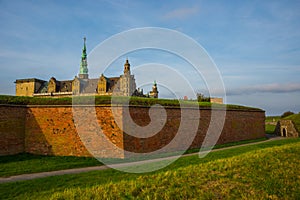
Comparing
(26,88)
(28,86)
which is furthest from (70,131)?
(26,88)

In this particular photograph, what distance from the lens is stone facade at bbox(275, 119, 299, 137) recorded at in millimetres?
31013

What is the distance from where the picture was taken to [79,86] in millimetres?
55406

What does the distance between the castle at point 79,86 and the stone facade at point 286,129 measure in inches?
1001

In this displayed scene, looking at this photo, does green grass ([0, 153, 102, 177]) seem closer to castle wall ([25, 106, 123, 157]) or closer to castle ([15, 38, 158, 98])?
castle wall ([25, 106, 123, 157])

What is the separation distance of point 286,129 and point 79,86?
141ft

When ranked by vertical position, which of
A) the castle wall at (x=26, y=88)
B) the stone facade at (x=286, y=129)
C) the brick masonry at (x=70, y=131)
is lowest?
the stone facade at (x=286, y=129)

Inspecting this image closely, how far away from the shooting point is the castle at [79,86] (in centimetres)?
5275

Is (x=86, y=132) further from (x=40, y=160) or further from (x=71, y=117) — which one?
(x=40, y=160)

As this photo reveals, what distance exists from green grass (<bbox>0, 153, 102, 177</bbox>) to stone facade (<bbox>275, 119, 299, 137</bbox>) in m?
28.9

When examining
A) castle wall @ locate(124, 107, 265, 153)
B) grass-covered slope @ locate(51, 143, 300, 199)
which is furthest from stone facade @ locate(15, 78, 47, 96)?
grass-covered slope @ locate(51, 143, 300, 199)

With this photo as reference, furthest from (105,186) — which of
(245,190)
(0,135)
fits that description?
(0,135)

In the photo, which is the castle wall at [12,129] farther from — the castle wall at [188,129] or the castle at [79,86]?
the castle at [79,86]

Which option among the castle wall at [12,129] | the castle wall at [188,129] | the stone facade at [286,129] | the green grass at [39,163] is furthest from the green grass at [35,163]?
the stone facade at [286,129]

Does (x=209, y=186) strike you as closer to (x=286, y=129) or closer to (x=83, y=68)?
(x=286, y=129)
